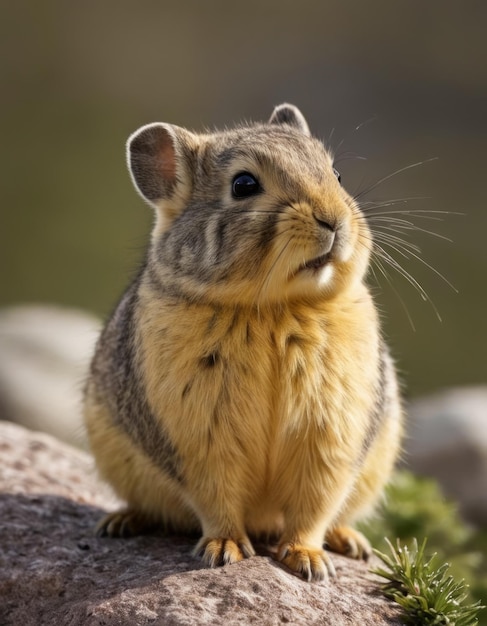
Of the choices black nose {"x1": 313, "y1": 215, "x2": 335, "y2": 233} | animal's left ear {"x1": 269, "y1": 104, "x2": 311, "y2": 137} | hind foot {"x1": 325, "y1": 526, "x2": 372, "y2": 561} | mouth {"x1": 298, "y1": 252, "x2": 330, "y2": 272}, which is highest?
animal's left ear {"x1": 269, "y1": 104, "x2": 311, "y2": 137}

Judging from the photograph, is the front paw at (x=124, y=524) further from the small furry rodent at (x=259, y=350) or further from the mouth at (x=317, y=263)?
the mouth at (x=317, y=263)

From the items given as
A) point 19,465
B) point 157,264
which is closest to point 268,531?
point 157,264

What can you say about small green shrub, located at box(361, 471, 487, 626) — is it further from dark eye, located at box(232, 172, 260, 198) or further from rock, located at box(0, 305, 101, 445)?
dark eye, located at box(232, 172, 260, 198)

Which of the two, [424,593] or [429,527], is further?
[429,527]

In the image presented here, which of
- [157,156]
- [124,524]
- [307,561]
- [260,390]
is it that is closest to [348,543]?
[307,561]

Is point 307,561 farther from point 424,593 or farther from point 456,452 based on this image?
point 456,452

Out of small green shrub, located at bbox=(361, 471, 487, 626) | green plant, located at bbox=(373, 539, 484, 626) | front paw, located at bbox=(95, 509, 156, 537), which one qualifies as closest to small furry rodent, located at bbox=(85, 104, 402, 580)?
green plant, located at bbox=(373, 539, 484, 626)
